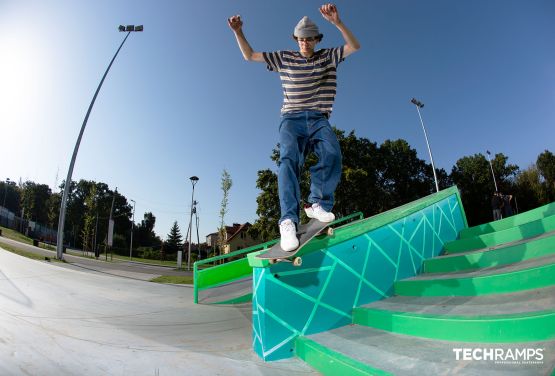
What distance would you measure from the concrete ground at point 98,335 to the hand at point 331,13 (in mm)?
2813

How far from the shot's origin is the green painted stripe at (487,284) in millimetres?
2012

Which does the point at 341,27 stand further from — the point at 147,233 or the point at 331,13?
the point at 147,233

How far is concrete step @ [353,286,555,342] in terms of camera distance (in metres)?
1.50

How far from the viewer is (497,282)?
87.0 inches

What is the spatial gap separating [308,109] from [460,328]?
2.08 meters

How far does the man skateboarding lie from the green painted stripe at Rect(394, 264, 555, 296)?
50.6 inches

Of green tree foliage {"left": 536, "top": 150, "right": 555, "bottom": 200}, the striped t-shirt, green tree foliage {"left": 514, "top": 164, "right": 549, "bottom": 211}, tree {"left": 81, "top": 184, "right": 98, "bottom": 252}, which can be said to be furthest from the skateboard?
green tree foliage {"left": 536, "top": 150, "right": 555, "bottom": 200}

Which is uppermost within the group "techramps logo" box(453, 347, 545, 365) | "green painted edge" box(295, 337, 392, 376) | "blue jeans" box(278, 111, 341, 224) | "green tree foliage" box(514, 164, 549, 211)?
"green tree foliage" box(514, 164, 549, 211)

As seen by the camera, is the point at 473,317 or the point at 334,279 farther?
the point at 334,279

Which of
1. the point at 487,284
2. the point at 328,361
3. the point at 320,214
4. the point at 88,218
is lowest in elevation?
the point at 328,361

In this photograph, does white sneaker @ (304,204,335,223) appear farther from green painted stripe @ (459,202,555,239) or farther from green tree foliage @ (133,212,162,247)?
green tree foliage @ (133,212,162,247)

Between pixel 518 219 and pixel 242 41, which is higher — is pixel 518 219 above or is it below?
below

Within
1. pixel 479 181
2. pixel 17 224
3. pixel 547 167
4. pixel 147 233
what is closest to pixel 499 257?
pixel 17 224

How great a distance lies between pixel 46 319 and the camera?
193 centimetres
